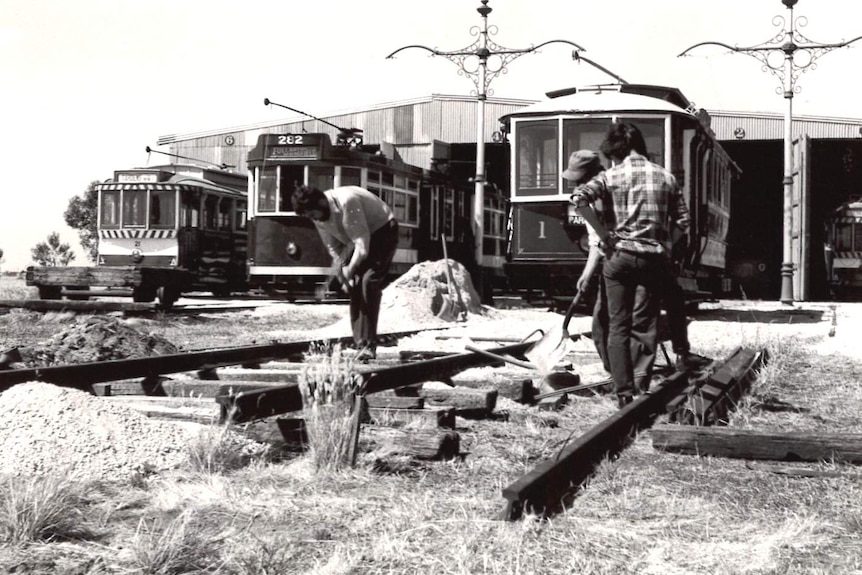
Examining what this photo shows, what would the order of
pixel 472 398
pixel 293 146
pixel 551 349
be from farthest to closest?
pixel 293 146 → pixel 551 349 → pixel 472 398

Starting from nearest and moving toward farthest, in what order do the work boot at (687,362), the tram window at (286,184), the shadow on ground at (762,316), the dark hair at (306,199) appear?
the work boot at (687,362) < the dark hair at (306,199) < the shadow on ground at (762,316) < the tram window at (286,184)

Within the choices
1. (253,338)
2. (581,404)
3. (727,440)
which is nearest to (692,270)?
(253,338)

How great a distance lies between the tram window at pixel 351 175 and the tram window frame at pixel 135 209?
17.5 feet

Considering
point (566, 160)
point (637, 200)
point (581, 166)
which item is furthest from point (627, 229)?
point (566, 160)

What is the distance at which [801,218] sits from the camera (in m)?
26.2

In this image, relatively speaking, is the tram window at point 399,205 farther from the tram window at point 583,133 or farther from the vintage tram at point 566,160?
the tram window at point 583,133

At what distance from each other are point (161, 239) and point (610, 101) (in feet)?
36.6

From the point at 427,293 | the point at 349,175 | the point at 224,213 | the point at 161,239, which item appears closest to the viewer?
the point at 427,293

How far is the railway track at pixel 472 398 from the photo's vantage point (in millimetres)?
A: 3697

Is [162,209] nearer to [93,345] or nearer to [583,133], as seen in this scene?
[583,133]

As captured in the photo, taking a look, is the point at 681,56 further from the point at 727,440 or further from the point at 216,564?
the point at 216,564

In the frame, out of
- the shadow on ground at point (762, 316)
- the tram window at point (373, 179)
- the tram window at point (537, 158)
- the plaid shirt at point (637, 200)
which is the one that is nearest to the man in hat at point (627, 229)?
the plaid shirt at point (637, 200)

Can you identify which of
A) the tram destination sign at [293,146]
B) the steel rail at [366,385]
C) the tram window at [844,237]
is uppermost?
the tram destination sign at [293,146]

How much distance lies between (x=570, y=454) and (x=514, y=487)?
0.69 meters
